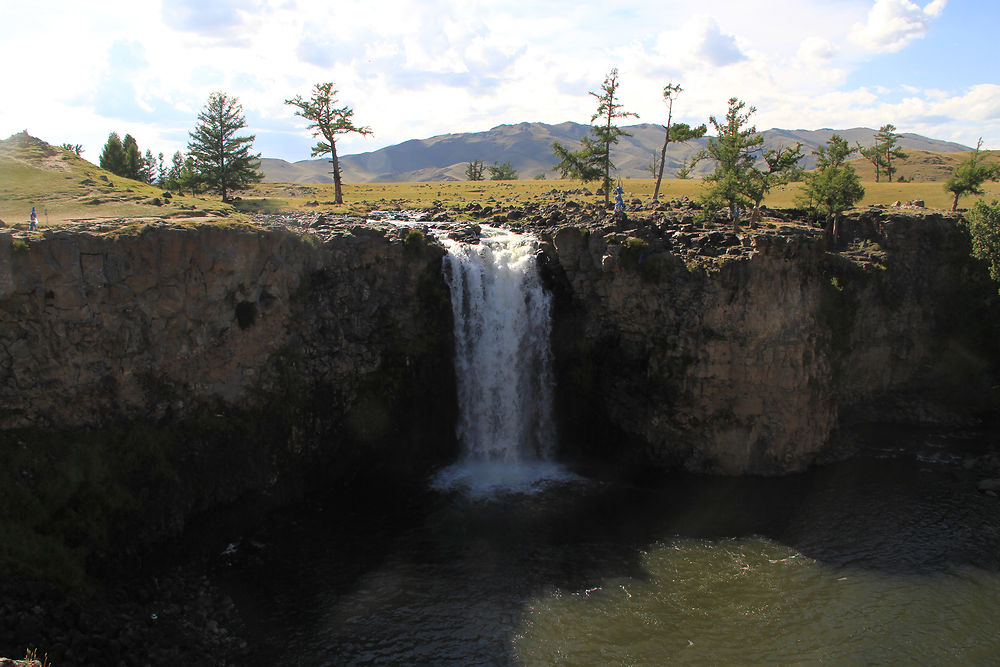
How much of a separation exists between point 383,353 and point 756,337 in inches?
787

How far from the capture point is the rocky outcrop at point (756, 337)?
33875mm

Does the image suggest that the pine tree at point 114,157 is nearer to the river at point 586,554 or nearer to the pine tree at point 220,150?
the pine tree at point 220,150

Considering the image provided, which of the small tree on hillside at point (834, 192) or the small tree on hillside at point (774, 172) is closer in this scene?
the small tree on hillside at point (774, 172)


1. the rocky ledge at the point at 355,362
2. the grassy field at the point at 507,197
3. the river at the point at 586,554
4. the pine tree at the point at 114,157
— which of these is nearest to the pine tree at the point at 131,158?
the pine tree at the point at 114,157

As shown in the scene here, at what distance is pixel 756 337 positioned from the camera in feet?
110

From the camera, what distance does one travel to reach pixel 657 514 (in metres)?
31.5

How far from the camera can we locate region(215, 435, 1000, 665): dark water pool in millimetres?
22625

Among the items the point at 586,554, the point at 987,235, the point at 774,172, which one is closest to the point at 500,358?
the point at 586,554

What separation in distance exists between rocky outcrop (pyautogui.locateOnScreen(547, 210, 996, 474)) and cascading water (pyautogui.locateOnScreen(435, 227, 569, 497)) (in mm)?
1430

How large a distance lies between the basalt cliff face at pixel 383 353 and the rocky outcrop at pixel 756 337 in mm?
125

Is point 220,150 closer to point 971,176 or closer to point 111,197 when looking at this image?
point 111,197

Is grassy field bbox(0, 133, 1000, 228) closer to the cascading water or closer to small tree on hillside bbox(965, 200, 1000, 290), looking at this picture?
small tree on hillside bbox(965, 200, 1000, 290)

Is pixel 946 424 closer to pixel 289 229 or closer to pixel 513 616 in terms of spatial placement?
pixel 513 616

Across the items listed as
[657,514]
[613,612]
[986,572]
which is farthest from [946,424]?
[613,612]
